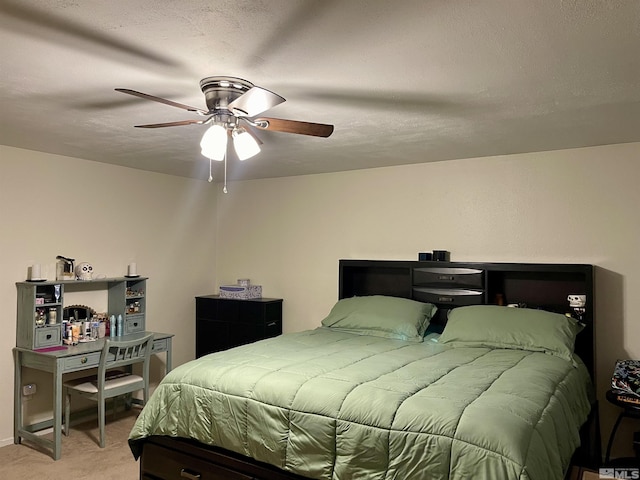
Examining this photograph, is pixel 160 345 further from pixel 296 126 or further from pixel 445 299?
pixel 296 126

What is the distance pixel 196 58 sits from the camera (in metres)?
2.12

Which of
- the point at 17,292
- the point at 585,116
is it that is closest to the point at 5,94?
the point at 17,292

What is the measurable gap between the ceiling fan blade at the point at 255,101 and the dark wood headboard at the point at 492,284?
2518mm

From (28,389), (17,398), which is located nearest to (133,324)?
(28,389)

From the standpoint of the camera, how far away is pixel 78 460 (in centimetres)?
361

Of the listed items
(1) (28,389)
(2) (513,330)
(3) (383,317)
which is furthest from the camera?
(3) (383,317)

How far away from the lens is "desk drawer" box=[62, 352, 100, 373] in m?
3.70

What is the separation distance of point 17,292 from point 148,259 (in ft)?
4.12

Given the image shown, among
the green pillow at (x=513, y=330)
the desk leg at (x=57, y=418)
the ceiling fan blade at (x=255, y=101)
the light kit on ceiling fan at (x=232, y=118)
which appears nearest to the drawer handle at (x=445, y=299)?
the green pillow at (x=513, y=330)

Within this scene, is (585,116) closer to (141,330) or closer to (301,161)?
(301,161)

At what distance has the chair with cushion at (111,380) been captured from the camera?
3814 millimetres

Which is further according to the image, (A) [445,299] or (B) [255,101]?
(A) [445,299]

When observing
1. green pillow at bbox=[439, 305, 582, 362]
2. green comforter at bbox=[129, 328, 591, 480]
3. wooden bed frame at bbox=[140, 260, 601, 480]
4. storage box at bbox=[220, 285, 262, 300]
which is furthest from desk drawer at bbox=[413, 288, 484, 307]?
storage box at bbox=[220, 285, 262, 300]

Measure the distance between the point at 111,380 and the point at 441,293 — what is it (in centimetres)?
278
